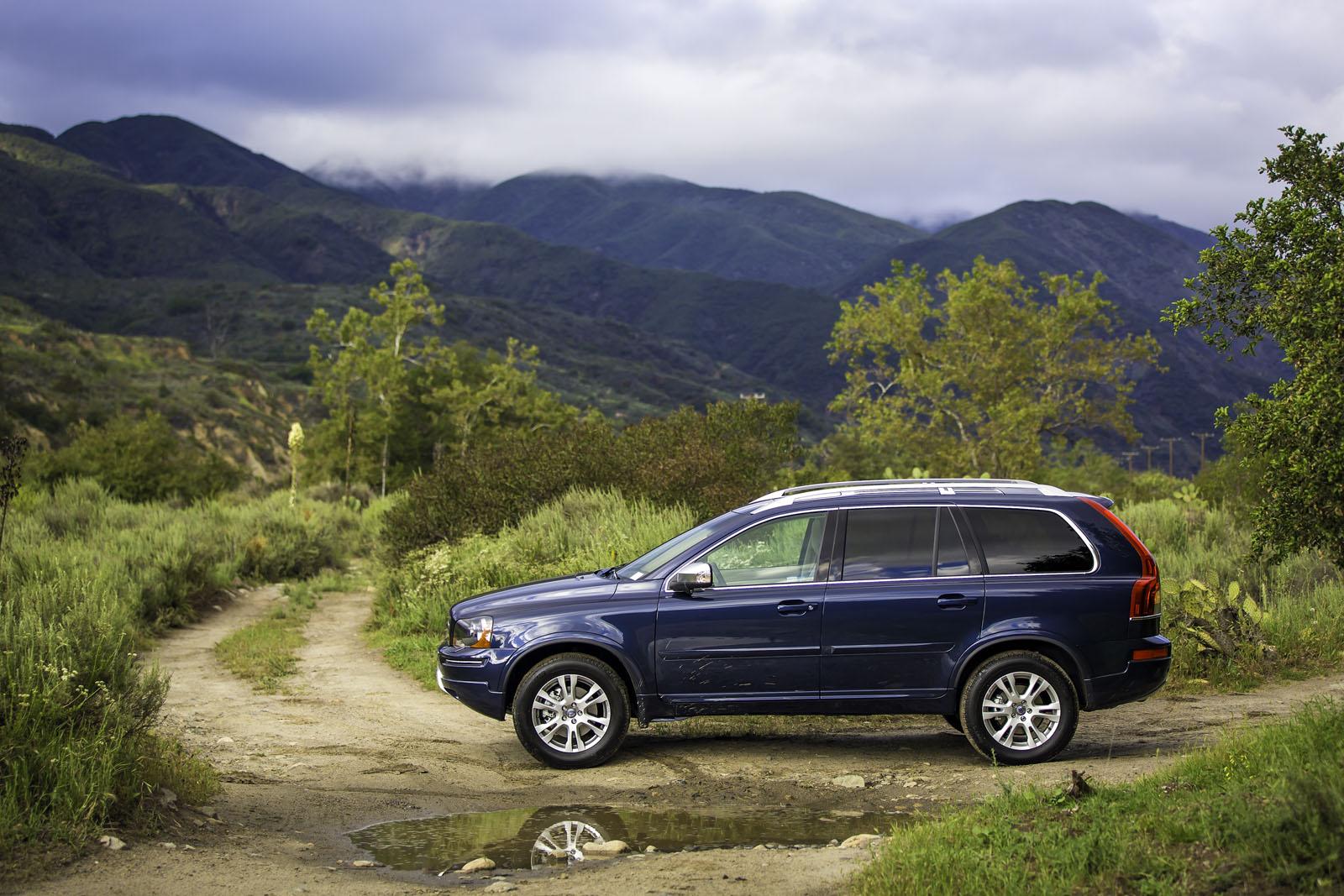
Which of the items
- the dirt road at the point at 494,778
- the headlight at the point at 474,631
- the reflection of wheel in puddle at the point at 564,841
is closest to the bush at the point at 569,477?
the dirt road at the point at 494,778

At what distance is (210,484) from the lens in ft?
119

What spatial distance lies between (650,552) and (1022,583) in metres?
2.72

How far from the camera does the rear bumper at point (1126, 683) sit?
827 cm

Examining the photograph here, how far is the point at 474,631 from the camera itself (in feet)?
28.5

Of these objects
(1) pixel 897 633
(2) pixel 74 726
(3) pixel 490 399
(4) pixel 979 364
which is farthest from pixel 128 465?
(1) pixel 897 633

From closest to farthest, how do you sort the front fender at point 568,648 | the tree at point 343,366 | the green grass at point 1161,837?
1. the green grass at point 1161,837
2. the front fender at point 568,648
3. the tree at point 343,366

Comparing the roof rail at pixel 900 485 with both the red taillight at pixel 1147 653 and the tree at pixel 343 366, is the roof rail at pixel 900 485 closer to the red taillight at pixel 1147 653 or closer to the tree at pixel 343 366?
the red taillight at pixel 1147 653

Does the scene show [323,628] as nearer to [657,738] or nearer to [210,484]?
[657,738]

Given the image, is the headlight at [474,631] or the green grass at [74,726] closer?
the green grass at [74,726]

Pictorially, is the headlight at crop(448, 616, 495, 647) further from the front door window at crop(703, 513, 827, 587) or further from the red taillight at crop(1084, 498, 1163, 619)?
the red taillight at crop(1084, 498, 1163, 619)

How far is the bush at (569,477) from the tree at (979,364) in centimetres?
1969

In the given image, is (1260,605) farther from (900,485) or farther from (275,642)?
(275,642)

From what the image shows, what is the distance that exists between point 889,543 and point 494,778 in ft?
10.4

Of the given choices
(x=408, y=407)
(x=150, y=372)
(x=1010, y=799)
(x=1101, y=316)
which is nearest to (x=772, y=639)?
(x=1010, y=799)
